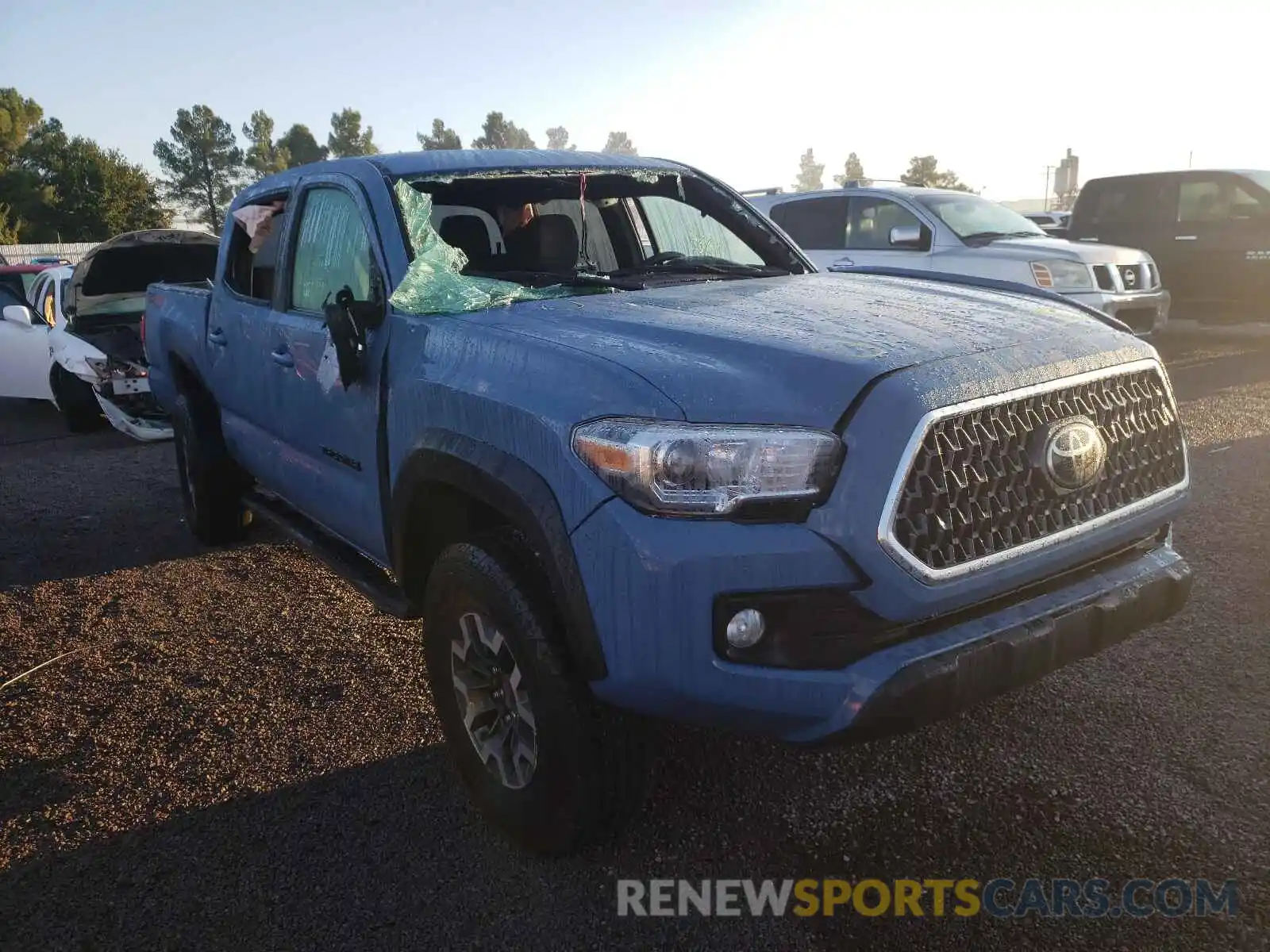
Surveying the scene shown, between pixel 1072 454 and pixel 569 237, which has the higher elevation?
pixel 569 237

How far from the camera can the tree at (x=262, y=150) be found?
3765 inches

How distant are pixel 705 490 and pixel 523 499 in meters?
0.47

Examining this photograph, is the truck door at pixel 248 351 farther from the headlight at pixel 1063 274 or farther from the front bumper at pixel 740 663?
the headlight at pixel 1063 274

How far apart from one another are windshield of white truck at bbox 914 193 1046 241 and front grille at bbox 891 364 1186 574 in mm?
7608

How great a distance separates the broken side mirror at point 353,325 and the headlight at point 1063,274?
24.8ft

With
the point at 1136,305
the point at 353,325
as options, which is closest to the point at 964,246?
the point at 1136,305

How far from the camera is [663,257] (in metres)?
3.88

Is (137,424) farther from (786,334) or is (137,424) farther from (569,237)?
(786,334)

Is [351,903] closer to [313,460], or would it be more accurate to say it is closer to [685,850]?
[685,850]

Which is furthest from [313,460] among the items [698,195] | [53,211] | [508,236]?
[53,211]

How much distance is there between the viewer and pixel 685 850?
2.73 meters

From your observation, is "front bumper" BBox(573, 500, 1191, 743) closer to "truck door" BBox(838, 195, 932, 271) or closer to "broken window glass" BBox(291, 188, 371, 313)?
"broken window glass" BBox(291, 188, 371, 313)

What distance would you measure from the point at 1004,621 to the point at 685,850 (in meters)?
1.06

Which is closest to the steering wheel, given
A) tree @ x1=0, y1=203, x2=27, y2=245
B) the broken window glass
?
the broken window glass
